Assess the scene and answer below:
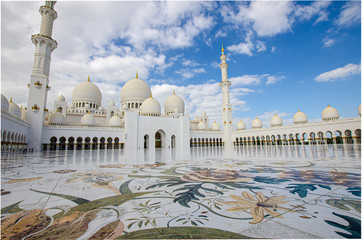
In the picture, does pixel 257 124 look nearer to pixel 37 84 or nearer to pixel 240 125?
pixel 240 125

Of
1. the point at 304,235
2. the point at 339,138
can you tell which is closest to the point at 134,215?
the point at 304,235

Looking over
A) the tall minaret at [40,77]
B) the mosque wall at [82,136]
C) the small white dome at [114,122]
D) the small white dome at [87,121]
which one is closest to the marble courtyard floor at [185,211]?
the tall minaret at [40,77]

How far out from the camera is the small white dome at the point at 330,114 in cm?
2003

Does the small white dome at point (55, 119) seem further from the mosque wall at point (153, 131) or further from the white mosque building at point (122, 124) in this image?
the mosque wall at point (153, 131)

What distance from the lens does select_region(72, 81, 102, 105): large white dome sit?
24562 millimetres

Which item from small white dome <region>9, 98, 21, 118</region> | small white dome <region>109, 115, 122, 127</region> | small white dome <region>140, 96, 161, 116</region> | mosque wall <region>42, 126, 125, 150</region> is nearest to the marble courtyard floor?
small white dome <region>9, 98, 21, 118</region>

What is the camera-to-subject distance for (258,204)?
4.61 feet

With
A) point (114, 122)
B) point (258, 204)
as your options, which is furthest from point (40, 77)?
point (258, 204)

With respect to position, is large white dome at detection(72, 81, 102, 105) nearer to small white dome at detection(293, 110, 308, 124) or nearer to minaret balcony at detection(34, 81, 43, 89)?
minaret balcony at detection(34, 81, 43, 89)

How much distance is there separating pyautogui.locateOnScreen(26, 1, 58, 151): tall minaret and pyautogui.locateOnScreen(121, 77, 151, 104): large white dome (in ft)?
34.7

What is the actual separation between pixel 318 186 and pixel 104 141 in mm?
20443

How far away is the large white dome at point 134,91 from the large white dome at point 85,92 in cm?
397

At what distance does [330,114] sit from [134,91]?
2507 centimetres

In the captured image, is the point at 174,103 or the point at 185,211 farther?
the point at 174,103
